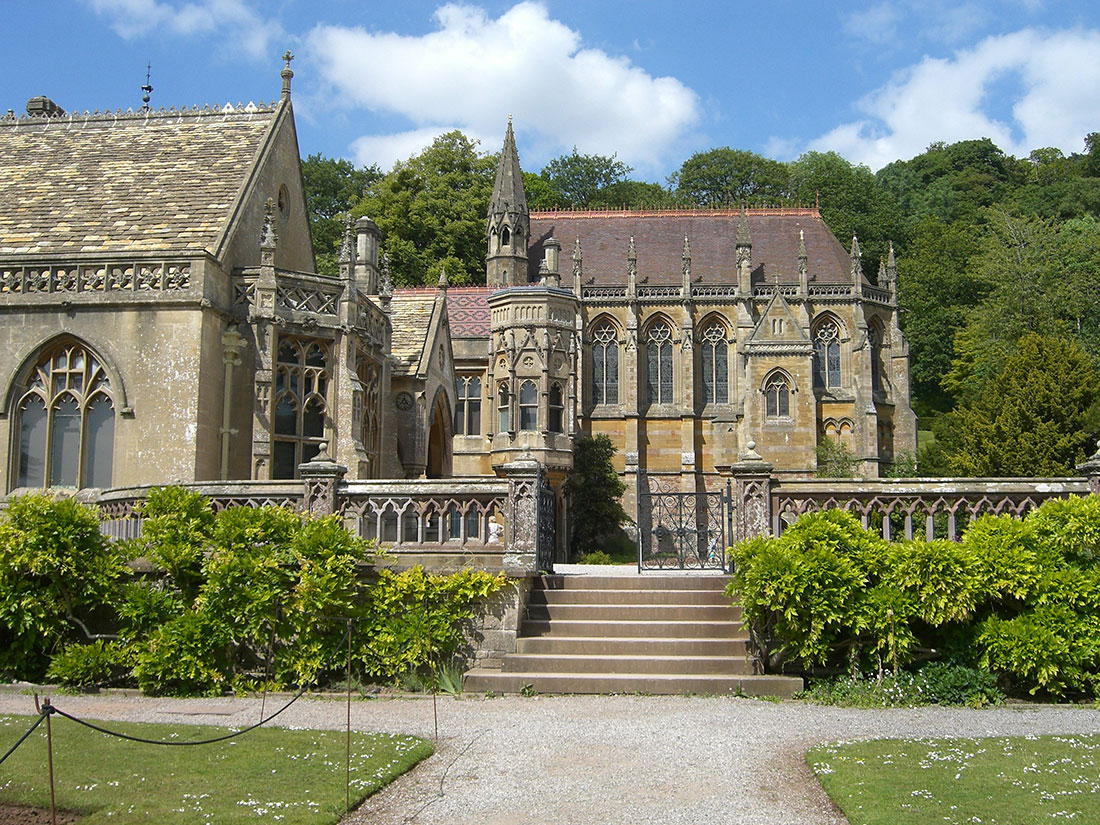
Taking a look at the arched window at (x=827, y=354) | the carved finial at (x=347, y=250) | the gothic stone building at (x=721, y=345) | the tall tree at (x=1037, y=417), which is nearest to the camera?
the carved finial at (x=347, y=250)

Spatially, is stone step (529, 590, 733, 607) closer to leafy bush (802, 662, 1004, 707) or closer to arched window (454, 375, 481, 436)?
leafy bush (802, 662, 1004, 707)

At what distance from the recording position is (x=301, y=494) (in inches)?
512

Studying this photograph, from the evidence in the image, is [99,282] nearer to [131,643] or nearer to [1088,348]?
[131,643]

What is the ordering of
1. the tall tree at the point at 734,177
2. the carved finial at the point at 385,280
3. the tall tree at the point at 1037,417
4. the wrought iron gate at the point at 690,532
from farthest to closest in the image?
the tall tree at the point at 734,177 < the tall tree at the point at 1037,417 < the carved finial at the point at 385,280 < the wrought iron gate at the point at 690,532

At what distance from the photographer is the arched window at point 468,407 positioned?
1400 inches

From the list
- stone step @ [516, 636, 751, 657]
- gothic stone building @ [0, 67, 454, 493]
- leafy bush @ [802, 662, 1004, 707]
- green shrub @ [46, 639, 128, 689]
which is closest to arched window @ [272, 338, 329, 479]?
gothic stone building @ [0, 67, 454, 493]

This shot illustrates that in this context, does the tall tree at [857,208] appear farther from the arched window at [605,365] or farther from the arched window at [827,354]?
the arched window at [605,365]

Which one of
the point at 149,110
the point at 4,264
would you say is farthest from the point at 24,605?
the point at 149,110

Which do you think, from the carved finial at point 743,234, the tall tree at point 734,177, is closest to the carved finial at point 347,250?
the carved finial at point 743,234

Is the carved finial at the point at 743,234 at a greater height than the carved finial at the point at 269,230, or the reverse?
the carved finial at the point at 743,234

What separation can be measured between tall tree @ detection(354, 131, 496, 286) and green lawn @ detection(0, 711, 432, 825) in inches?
1823

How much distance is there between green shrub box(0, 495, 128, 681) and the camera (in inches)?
449

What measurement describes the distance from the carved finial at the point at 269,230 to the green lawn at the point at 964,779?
43.1 ft

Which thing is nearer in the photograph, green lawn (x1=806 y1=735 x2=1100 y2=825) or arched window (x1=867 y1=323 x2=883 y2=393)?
green lawn (x1=806 y1=735 x2=1100 y2=825)
